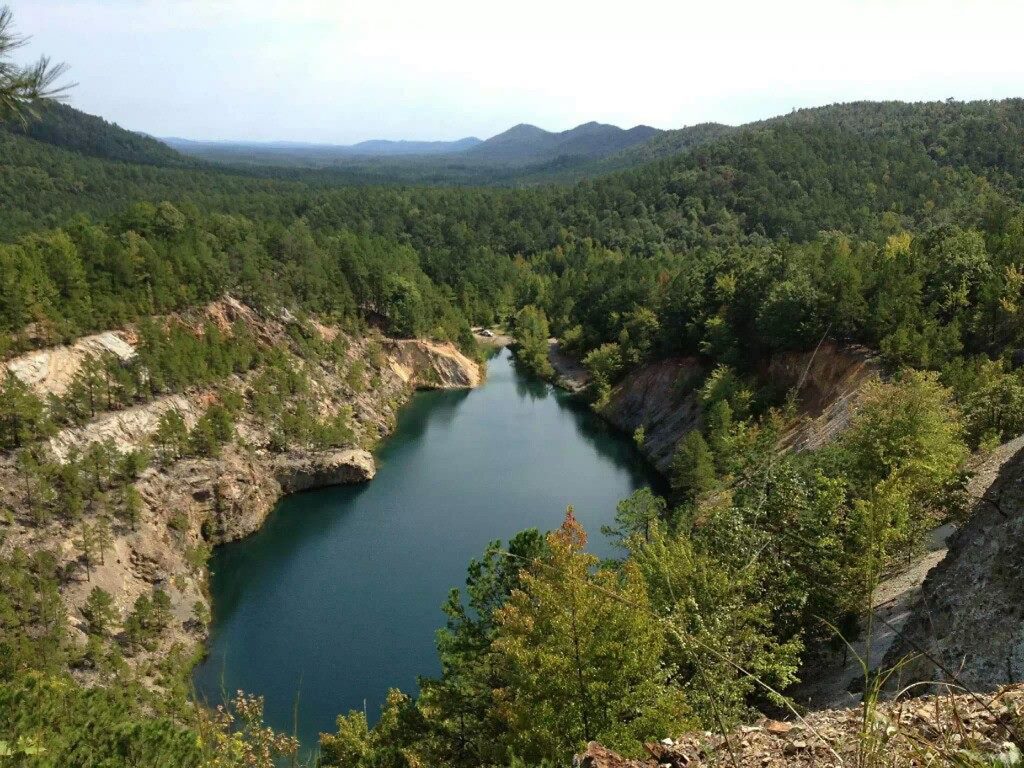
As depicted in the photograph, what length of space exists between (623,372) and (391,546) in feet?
81.6

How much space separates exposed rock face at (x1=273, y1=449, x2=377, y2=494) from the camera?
36.9 meters

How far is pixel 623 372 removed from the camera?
51156mm

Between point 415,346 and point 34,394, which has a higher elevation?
point 34,394

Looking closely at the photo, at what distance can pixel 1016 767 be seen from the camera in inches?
100

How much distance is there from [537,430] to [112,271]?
88.9 ft

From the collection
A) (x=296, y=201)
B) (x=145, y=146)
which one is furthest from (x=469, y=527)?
(x=145, y=146)

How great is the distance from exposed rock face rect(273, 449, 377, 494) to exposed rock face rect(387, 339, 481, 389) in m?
14.9

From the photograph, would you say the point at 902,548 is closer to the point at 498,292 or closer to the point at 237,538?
the point at 237,538

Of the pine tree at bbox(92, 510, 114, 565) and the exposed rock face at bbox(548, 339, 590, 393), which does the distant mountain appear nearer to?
the exposed rock face at bbox(548, 339, 590, 393)

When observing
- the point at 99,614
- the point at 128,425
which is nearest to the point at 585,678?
the point at 99,614

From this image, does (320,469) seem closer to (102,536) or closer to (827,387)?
(102,536)

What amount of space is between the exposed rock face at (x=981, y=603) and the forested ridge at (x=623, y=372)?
65.6 inches

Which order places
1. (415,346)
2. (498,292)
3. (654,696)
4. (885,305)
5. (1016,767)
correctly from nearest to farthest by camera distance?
(1016,767)
(654,696)
(885,305)
(415,346)
(498,292)

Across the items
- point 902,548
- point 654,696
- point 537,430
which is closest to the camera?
point 654,696
